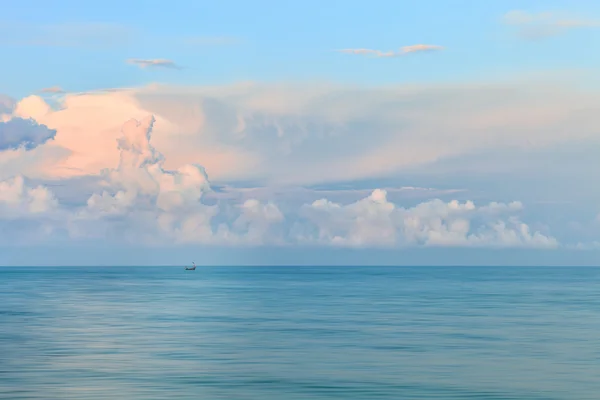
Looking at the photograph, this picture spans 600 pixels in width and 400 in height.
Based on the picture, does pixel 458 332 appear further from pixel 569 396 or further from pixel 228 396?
pixel 228 396

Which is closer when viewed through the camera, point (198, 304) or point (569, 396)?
point (569, 396)

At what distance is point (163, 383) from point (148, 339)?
21389 mm

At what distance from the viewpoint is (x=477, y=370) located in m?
47.5

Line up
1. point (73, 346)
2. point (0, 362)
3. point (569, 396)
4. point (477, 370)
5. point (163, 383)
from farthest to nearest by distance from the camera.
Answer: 1. point (73, 346)
2. point (0, 362)
3. point (477, 370)
4. point (163, 383)
5. point (569, 396)

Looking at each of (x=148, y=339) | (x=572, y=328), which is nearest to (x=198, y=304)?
(x=148, y=339)

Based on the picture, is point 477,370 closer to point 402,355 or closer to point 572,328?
point 402,355

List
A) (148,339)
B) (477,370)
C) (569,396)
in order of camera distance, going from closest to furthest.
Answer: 1. (569,396)
2. (477,370)
3. (148,339)

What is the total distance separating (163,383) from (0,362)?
1391cm

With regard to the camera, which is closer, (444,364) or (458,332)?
(444,364)

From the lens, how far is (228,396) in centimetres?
4059

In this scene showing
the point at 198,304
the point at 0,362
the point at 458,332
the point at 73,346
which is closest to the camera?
the point at 0,362

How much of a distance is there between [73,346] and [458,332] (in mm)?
32110

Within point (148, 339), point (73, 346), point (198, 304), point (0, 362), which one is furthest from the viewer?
point (198, 304)

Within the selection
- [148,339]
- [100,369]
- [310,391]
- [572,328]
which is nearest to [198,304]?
[148,339]
